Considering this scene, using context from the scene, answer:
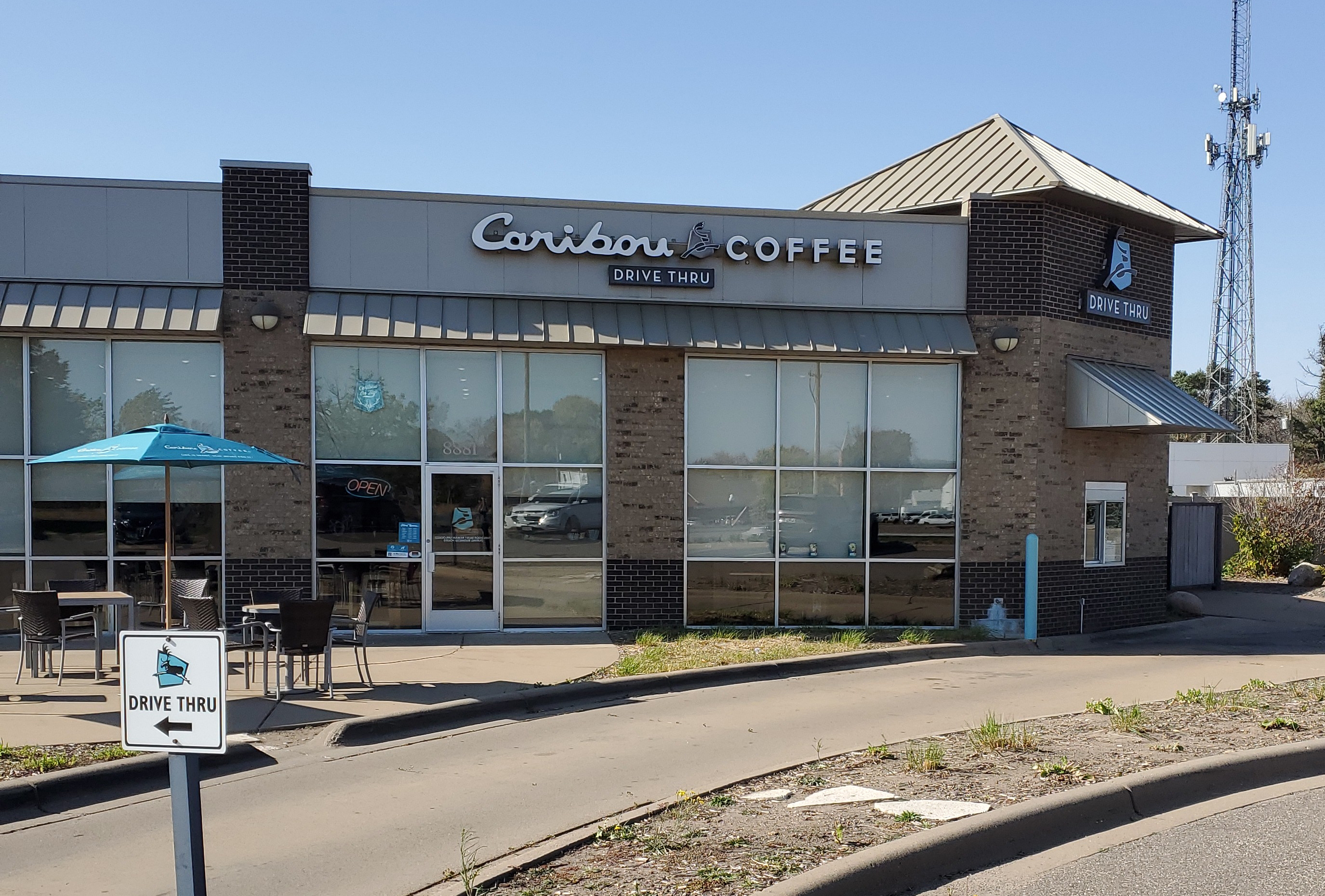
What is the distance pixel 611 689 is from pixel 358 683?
260 centimetres

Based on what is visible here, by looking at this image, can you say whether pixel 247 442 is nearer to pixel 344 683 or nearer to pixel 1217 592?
pixel 344 683

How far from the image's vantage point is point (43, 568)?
46.8 ft

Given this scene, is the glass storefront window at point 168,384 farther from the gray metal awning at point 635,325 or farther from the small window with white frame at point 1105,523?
the small window with white frame at point 1105,523

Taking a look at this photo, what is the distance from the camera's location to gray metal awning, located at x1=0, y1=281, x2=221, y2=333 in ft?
45.1

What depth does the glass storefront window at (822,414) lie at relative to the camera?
1570 cm

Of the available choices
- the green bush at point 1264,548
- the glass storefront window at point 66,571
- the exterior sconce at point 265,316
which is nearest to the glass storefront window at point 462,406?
the exterior sconce at point 265,316

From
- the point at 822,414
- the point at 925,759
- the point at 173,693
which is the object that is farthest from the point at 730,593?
the point at 173,693

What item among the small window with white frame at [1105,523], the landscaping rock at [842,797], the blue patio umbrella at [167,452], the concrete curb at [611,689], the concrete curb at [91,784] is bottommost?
the concrete curb at [611,689]

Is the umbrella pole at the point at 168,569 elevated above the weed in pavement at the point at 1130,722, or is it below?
above

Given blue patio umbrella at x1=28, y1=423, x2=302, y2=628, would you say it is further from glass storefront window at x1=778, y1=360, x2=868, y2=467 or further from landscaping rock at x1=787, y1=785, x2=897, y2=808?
glass storefront window at x1=778, y1=360, x2=868, y2=467

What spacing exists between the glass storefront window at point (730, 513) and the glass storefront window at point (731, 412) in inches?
8.1

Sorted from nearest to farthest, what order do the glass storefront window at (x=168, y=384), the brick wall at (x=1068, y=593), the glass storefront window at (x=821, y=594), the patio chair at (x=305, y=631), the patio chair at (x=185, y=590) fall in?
the patio chair at (x=305, y=631), the patio chair at (x=185, y=590), the glass storefront window at (x=168, y=384), the glass storefront window at (x=821, y=594), the brick wall at (x=1068, y=593)

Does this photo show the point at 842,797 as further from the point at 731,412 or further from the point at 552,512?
the point at 731,412

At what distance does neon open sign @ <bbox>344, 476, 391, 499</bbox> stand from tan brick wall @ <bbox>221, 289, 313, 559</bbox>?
56cm
